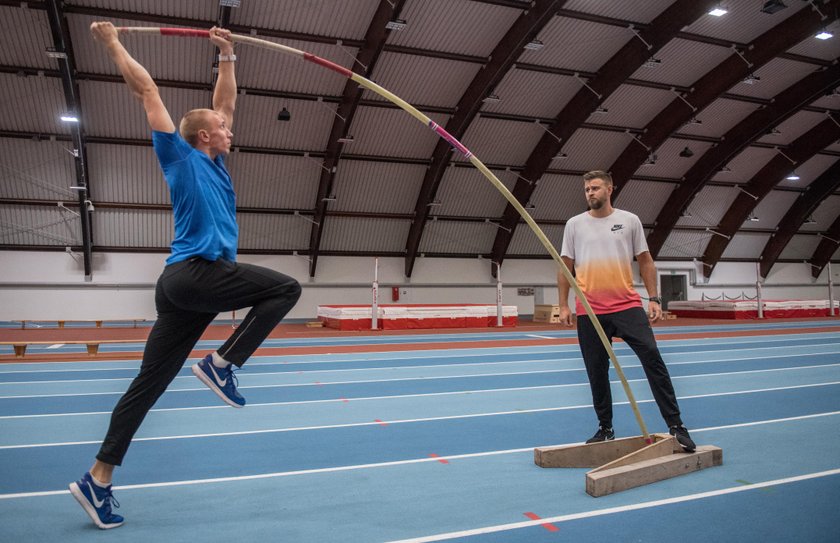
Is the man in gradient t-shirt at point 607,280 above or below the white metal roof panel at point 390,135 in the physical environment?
below

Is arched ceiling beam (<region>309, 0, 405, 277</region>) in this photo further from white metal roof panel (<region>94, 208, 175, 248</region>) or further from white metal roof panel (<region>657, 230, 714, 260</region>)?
white metal roof panel (<region>657, 230, 714, 260</region>)

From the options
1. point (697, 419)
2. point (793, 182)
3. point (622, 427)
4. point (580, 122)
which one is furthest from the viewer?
point (793, 182)

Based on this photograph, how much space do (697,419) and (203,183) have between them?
5.48 metres

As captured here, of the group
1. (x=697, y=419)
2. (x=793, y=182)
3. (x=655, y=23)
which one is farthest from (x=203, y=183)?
(x=793, y=182)

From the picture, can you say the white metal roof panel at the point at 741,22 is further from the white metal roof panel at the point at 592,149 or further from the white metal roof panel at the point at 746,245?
the white metal roof panel at the point at 746,245

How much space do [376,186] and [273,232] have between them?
16.8ft

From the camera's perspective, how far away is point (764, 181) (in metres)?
29.7

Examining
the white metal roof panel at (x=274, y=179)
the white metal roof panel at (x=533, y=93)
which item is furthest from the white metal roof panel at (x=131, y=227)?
the white metal roof panel at (x=533, y=93)

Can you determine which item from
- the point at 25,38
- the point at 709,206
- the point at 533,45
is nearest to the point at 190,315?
the point at 533,45

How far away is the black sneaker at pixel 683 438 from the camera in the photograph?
4266mm

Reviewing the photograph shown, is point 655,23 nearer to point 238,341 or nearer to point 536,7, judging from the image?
point 536,7

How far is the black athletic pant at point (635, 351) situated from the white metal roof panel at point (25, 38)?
19216 millimetres

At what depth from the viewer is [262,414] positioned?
21.0ft

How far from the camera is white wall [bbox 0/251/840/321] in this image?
78.1 ft
